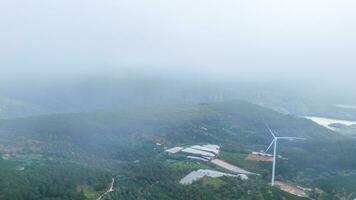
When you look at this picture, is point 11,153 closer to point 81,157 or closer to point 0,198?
point 81,157

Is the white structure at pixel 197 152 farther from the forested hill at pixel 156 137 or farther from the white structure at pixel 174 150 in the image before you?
the forested hill at pixel 156 137

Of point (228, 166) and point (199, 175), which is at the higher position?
point (199, 175)

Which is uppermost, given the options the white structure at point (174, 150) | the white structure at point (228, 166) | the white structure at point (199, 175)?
the white structure at point (199, 175)

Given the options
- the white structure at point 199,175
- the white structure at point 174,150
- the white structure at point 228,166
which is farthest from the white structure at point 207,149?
the white structure at point 199,175

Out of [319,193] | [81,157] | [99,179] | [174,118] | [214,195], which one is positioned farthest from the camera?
[174,118]

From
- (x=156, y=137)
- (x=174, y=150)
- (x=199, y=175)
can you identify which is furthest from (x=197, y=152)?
(x=199, y=175)

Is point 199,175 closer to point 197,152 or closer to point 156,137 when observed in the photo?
point 197,152

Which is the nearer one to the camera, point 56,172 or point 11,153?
point 56,172

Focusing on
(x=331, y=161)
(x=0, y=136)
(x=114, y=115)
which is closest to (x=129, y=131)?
(x=114, y=115)

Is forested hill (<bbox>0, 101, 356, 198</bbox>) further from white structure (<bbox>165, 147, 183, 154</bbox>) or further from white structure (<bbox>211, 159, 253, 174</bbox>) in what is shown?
white structure (<bbox>211, 159, 253, 174</bbox>)
